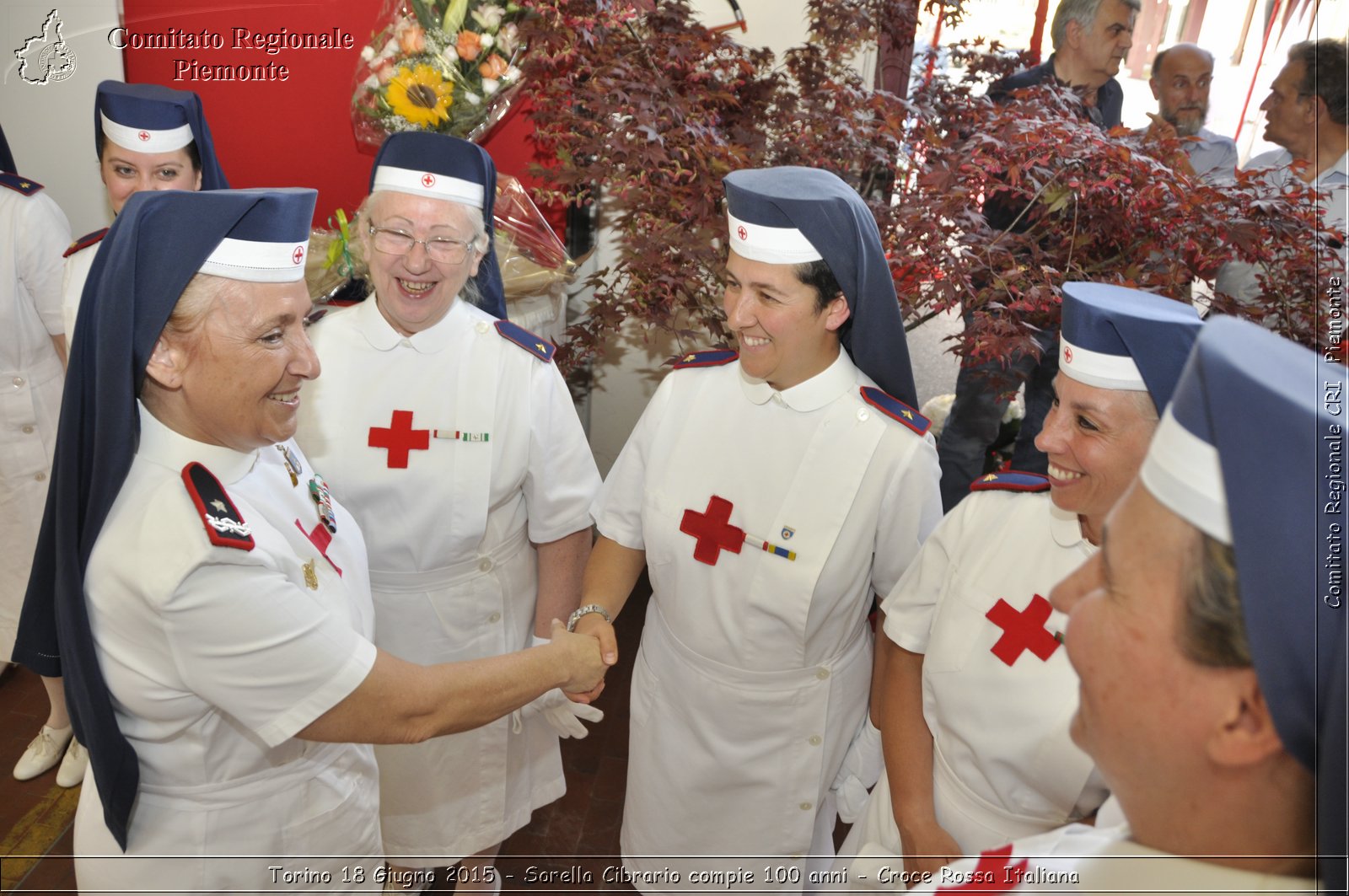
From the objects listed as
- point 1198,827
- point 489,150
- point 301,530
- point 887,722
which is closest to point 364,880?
point 301,530

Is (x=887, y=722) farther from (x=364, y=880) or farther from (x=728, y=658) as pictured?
(x=364, y=880)

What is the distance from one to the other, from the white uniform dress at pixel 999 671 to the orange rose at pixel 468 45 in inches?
94.4

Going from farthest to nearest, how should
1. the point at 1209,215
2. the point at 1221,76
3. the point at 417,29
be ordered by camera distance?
the point at 1221,76, the point at 417,29, the point at 1209,215

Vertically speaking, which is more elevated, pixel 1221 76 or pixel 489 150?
pixel 1221 76

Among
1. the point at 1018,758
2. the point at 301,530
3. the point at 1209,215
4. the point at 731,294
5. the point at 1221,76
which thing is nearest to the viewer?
the point at 1018,758

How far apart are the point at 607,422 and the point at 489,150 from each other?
1337mm

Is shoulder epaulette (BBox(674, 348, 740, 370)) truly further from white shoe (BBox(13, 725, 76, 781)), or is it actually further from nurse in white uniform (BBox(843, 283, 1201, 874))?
white shoe (BBox(13, 725, 76, 781))

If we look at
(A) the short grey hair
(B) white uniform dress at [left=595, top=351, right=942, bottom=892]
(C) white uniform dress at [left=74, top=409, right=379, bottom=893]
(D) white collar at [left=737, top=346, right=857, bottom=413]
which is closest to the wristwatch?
(B) white uniform dress at [left=595, top=351, right=942, bottom=892]

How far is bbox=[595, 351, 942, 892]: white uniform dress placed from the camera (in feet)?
6.58

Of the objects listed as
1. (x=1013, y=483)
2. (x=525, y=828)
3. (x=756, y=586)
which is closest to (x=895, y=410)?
(x=1013, y=483)

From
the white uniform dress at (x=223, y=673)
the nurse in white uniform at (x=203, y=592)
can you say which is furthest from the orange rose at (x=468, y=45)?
the white uniform dress at (x=223, y=673)

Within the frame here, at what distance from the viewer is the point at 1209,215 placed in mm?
2549

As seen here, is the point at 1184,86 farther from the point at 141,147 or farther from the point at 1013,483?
the point at 141,147

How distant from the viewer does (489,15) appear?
327cm
